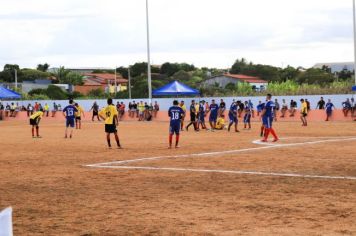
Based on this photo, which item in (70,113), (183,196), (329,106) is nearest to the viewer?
(183,196)

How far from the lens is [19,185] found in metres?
13.4

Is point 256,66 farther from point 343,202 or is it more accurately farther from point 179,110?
point 343,202

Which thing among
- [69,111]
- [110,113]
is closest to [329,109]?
[69,111]

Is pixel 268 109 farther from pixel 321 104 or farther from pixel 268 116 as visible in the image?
pixel 321 104

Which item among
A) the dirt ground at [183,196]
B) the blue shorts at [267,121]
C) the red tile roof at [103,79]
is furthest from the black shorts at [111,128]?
the red tile roof at [103,79]

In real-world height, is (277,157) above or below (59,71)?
below

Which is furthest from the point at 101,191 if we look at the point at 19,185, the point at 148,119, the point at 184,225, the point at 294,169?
the point at 148,119

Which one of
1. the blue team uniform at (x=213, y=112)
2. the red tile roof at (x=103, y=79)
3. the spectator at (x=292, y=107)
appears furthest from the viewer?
the red tile roof at (x=103, y=79)

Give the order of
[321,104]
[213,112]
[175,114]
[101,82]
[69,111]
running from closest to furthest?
1. [175,114]
2. [69,111]
3. [213,112]
4. [321,104]
5. [101,82]

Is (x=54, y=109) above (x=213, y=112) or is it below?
above

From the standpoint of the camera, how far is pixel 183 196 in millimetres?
11523

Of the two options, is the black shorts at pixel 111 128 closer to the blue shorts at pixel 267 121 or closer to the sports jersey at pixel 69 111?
the blue shorts at pixel 267 121

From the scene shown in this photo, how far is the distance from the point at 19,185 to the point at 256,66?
384 ft

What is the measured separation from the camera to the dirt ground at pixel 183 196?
8.80 metres
